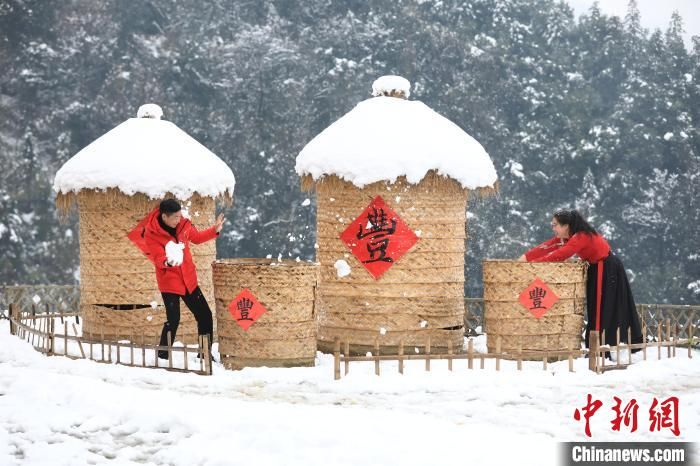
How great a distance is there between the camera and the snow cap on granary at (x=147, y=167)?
9.67 metres

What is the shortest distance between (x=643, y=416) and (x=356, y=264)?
362cm

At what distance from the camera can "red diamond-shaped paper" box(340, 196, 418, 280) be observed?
923 cm

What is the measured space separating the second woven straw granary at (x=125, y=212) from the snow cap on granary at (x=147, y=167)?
0.01 metres

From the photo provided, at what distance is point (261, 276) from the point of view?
8219 millimetres

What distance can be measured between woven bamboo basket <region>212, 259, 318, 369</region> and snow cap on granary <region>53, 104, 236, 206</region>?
170cm

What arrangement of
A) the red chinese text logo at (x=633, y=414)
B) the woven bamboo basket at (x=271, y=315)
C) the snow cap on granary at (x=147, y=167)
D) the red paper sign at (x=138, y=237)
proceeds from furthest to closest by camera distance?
the snow cap on granary at (x=147, y=167), the red paper sign at (x=138, y=237), the woven bamboo basket at (x=271, y=315), the red chinese text logo at (x=633, y=414)

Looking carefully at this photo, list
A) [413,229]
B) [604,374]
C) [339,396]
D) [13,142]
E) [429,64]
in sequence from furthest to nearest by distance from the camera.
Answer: [429,64] < [13,142] < [413,229] < [604,374] < [339,396]

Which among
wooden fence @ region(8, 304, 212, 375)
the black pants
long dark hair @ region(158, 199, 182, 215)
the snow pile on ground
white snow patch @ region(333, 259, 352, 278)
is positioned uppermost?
the snow pile on ground

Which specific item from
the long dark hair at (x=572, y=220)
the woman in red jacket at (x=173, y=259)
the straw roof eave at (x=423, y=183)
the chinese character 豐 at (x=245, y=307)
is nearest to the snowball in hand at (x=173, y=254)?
the woman in red jacket at (x=173, y=259)

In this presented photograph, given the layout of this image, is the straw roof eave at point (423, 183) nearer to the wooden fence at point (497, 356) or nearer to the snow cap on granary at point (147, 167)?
the snow cap on granary at point (147, 167)

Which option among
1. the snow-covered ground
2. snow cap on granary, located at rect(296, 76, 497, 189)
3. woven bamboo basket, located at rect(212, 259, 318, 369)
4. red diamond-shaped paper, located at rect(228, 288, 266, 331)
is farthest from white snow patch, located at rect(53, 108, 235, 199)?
the snow-covered ground

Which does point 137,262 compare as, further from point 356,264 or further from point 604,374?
point 604,374

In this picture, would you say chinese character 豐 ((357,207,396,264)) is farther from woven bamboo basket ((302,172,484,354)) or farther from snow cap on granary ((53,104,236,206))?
snow cap on granary ((53,104,236,206))

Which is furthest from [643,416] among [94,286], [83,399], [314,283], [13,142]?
[13,142]
